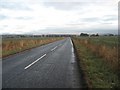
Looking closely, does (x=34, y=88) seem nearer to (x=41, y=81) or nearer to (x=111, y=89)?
(x=41, y=81)

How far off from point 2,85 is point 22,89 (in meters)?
1.08

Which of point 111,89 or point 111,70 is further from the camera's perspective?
point 111,70

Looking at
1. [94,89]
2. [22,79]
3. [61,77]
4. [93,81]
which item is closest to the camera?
[94,89]

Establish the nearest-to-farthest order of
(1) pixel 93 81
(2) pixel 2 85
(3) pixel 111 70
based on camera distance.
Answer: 1. (2) pixel 2 85
2. (1) pixel 93 81
3. (3) pixel 111 70

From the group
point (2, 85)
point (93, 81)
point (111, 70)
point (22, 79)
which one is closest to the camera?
point (2, 85)

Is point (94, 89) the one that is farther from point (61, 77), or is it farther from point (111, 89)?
point (61, 77)

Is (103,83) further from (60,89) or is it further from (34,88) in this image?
(34,88)

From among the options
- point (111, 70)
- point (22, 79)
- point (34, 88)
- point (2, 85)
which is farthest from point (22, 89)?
point (111, 70)

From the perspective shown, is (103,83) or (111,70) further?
(111,70)

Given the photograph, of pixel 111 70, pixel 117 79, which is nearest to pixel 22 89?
Result: pixel 117 79

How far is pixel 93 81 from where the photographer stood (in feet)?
31.2

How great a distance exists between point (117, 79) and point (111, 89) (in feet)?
5.91

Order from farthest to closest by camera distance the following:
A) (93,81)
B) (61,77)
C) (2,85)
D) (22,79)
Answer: (61,77) < (22,79) < (93,81) < (2,85)

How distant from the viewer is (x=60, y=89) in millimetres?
8352
